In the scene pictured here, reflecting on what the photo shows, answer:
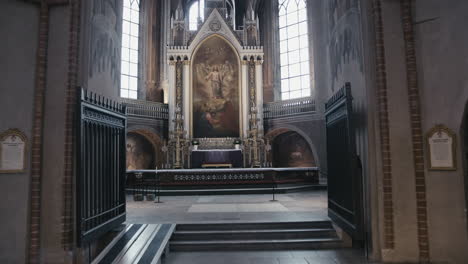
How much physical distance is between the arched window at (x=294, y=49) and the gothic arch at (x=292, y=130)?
2063mm

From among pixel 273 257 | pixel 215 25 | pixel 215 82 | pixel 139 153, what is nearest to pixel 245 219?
pixel 273 257

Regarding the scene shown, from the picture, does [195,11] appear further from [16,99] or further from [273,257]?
[273,257]

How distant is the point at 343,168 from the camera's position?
5715 millimetres

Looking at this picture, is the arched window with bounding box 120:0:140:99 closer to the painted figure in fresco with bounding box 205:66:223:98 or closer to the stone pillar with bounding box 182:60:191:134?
the stone pillar with bounding box 182:60:191:134

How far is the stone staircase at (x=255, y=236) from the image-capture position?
5574 millimetres

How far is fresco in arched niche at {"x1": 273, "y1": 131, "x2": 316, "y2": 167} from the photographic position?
59.2 ft

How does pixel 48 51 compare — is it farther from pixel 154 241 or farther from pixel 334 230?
pixel 334 230

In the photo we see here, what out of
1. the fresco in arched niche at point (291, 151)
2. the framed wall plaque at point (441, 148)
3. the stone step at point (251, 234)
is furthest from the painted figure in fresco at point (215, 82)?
the framed wall plaque at point (441, 148)

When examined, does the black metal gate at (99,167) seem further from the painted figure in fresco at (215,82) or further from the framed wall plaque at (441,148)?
the painted figure in fresco at (215,82)

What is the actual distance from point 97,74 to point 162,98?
1400 centimetres

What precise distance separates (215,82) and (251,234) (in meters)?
13.0

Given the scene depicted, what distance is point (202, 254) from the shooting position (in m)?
5.31

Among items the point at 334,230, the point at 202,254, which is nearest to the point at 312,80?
the point at 334,230

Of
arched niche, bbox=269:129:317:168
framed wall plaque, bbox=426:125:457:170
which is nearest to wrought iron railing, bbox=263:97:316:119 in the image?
arched niche, bbox=269:129:317:168
